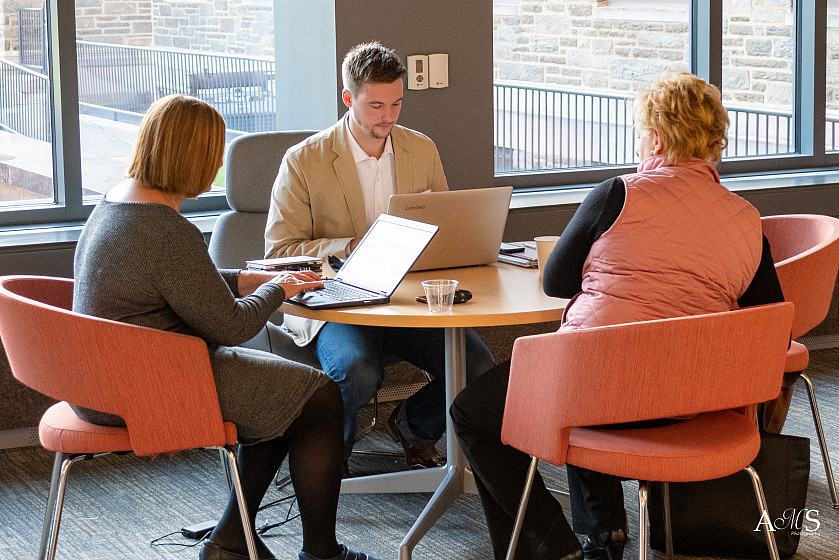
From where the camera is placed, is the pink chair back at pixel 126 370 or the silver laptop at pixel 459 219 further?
the silver laptop at pixel 459 219

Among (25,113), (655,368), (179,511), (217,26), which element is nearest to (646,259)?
(655,368)

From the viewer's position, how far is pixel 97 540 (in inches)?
102

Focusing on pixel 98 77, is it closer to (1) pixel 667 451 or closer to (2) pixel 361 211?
(2) pixel 361 211

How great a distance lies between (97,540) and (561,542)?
3.98 feet

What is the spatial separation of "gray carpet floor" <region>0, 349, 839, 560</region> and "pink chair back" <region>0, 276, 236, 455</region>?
0.65 m

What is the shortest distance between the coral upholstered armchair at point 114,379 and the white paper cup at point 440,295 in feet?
1.58

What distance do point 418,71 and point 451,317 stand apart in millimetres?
1811

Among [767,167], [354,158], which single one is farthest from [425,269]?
[767,167]

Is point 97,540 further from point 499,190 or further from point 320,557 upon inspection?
point 499,190

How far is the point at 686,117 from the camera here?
2.09 meters

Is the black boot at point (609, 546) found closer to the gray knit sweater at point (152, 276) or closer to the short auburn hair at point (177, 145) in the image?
the gray knit sweater at point (152, 276)

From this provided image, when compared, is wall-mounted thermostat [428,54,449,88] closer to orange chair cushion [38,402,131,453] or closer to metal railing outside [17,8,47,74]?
metal railing outside [17,8,47,74]

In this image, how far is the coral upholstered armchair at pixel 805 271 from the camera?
2.57 meters

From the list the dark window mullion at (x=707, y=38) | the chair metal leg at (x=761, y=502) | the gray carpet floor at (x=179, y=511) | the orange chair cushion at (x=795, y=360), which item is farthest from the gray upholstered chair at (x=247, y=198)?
the dark window mullion at (x=707, y=38)
